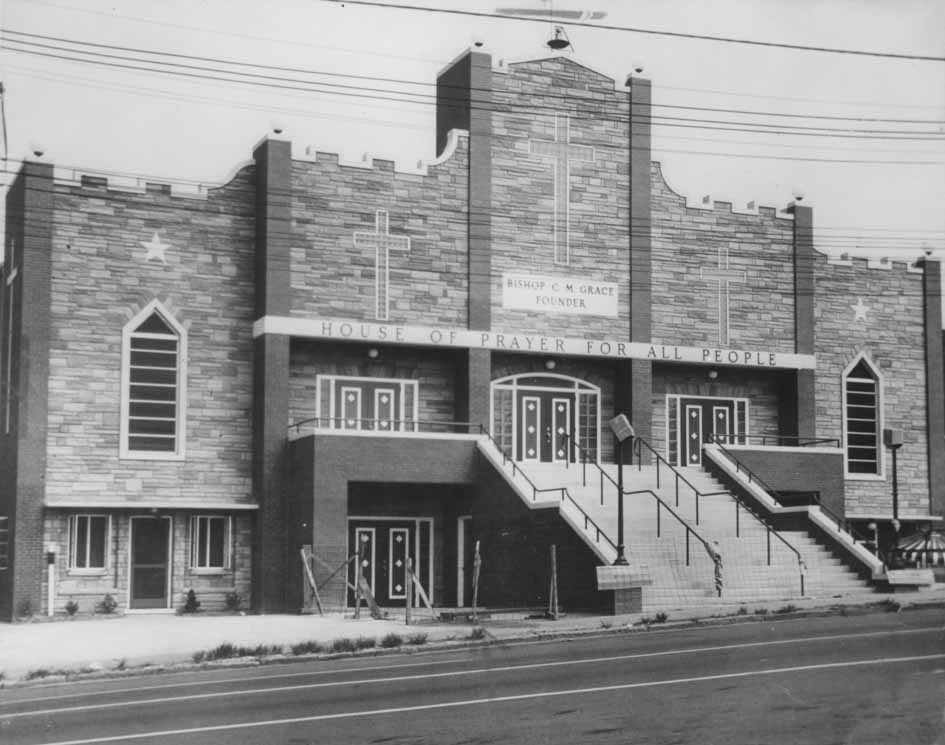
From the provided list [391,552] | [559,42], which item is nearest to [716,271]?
[559,42]

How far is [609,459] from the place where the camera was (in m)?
35.3

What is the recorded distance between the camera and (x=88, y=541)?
2988 centimetres

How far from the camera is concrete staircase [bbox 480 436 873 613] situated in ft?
85.6

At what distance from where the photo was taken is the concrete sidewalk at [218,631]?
1994cm

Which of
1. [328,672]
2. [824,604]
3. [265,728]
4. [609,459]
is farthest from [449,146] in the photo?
[265,728]

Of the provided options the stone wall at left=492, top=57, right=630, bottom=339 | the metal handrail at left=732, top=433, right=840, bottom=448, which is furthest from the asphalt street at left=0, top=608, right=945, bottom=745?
the metal handrail at left=732, top=433, right=840, bottom=448

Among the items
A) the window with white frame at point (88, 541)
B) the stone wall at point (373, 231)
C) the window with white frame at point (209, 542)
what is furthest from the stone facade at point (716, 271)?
the window with white frame at point (88, 541)

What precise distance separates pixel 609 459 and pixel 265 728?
77.3 ft

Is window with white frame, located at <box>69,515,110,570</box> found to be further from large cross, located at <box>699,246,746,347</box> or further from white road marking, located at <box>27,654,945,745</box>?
white road marking, located at <box>27,654,945,745</box>

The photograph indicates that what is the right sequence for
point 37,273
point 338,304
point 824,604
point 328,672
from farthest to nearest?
point 338,304 → point 37,273 → point 824,604 → point 328,672

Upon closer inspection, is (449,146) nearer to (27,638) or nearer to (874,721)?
(27,638)

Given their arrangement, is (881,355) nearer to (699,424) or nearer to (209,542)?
(699,424)

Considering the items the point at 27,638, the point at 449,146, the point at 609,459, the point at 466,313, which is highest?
the point at 449,146

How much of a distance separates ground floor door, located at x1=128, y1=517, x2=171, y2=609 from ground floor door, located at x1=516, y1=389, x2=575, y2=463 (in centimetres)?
923
